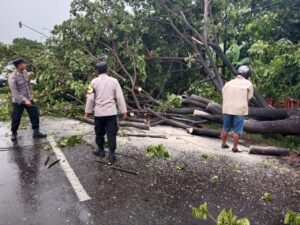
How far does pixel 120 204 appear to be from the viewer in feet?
13.5

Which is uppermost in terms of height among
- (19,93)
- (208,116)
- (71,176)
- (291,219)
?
(19,93)

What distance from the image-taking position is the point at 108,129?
5719 millimetres

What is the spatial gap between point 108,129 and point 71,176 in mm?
1117

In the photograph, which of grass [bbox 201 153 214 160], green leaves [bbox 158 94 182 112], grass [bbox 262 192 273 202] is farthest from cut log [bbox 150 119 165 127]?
grass [bbox 262 192 273 202]

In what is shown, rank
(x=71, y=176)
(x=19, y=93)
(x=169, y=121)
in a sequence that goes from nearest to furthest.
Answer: (x=71, y=176), (x=19, y=93), (x=169, y=121)

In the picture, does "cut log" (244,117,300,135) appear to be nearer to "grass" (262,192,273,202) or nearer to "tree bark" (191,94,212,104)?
"tree bark" (191,94,212,104)

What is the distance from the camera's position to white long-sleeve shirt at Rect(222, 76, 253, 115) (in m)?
6.48

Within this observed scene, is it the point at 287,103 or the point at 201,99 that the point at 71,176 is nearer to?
the point at 201,99

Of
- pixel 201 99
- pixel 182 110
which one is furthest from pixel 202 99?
pixel 182 110

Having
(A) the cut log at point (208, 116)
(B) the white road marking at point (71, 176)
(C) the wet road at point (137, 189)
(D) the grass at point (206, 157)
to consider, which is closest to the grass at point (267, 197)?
(C) the wet road at point (137, 189)

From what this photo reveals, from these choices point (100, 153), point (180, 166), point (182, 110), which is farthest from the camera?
point (182, 110)

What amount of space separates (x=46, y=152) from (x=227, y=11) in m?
7.63

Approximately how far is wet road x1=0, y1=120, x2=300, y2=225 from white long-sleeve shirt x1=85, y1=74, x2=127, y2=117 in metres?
0.91

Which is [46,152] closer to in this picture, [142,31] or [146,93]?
[146,93]
